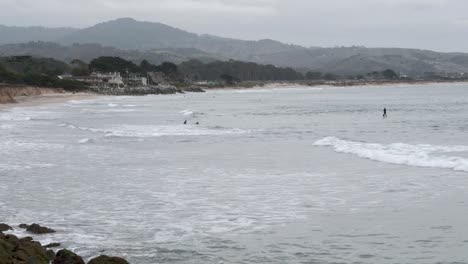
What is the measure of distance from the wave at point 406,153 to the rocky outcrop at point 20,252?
507 inches

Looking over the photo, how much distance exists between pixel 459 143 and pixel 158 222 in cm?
1845

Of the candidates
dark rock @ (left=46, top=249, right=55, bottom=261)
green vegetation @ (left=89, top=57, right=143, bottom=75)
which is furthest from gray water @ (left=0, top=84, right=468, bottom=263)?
green vegetation @ (left=89, top=57, right=143, bottom=75)

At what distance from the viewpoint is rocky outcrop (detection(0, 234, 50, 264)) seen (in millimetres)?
7930

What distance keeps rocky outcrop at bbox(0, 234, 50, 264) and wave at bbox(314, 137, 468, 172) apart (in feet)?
42.2

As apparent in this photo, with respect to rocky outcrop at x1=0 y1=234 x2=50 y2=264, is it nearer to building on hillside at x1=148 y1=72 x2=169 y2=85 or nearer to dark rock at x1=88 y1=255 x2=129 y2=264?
dark rock at x1=88 y1=255 x2=129 y2=264

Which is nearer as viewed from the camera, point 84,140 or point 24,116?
point 84,140

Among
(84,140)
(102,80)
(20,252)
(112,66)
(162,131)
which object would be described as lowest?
(162,131)

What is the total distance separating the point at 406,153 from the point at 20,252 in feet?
53.5

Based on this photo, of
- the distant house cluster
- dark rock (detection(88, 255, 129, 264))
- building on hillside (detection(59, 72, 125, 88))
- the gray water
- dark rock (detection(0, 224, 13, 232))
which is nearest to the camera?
dark rock (detection(88, 255, 129, 264))

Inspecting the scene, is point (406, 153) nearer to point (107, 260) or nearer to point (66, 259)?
point (107, 260)

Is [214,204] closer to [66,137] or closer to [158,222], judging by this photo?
[158,222]

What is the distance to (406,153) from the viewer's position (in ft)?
71.9

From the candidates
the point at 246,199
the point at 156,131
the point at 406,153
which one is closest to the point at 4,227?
the point at 246,199

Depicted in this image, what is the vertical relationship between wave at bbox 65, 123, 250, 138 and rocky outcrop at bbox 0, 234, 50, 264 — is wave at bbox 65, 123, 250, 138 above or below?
below
